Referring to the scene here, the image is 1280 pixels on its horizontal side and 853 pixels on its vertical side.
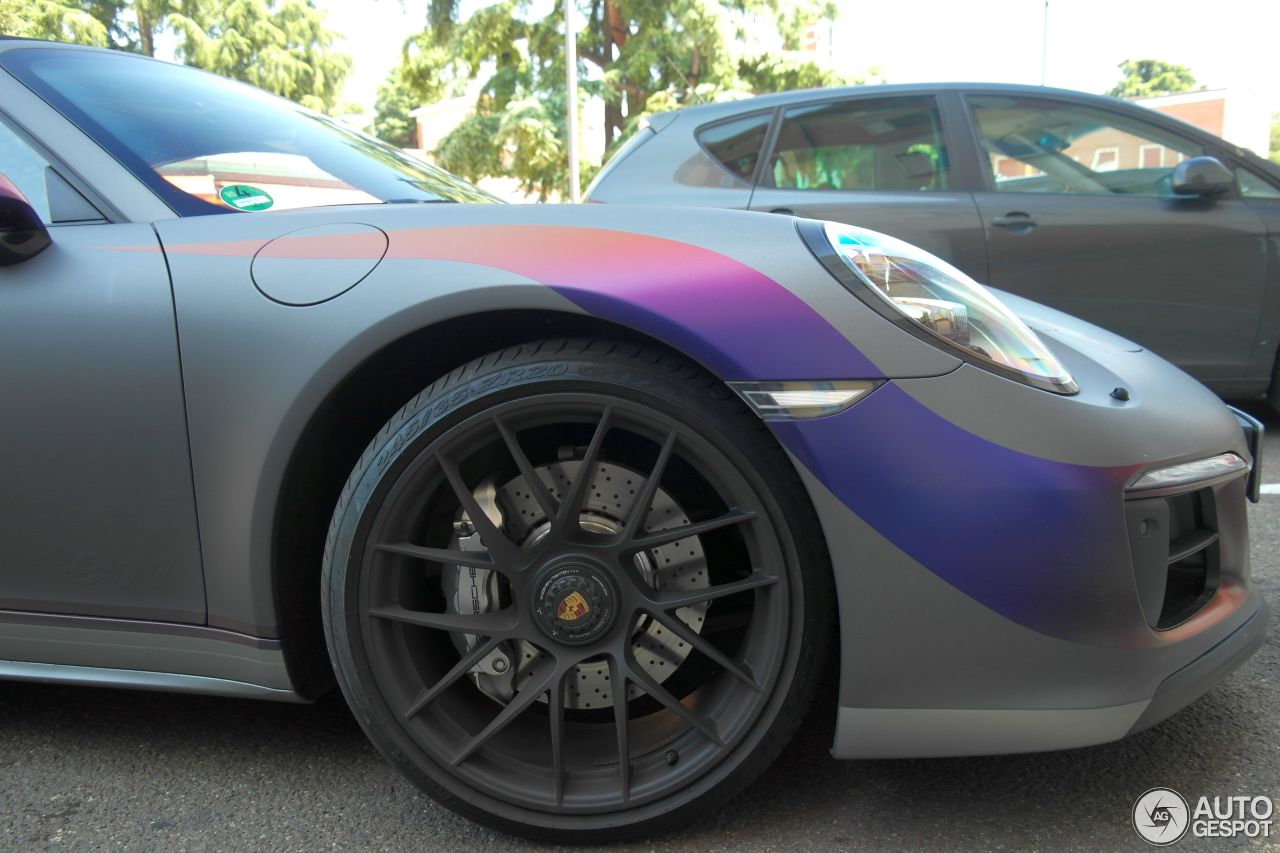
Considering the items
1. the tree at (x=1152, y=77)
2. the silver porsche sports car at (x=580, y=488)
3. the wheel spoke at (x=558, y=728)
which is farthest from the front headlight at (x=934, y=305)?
the tree at (x=1152, y=77)

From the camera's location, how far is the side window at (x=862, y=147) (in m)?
4.27

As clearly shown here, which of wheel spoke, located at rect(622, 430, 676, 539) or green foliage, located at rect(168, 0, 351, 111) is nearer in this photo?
wheel spoke, located at rect(622, 430, 676, 539)

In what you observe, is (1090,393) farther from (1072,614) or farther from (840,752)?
(840,752)

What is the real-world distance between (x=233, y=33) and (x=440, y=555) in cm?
3285

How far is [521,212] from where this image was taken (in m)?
1.60

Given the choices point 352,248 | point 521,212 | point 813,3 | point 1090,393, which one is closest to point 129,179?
point 352,248

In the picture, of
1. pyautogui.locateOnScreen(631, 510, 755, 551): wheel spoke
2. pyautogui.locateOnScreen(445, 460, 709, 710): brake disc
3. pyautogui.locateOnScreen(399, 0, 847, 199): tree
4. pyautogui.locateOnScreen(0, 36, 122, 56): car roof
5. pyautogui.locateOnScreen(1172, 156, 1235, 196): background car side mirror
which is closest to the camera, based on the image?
pyautogui.locateOnScreen(631, 510, 755, 551): wheel spoke

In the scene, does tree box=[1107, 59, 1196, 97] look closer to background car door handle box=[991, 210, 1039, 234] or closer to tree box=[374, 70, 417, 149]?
tree box=[374, 70, 417, 149]

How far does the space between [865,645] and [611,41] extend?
21032mm

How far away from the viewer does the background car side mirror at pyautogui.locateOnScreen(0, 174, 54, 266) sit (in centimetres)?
159

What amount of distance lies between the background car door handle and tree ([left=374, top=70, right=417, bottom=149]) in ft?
237

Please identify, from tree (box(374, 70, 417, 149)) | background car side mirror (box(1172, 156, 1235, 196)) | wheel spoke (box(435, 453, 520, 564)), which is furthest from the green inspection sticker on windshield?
tree (box(374, 70, 417, 149))

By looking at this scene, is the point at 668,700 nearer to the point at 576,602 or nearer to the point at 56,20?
the point at 576,602

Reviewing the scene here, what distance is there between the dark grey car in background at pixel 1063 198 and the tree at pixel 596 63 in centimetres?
1567
